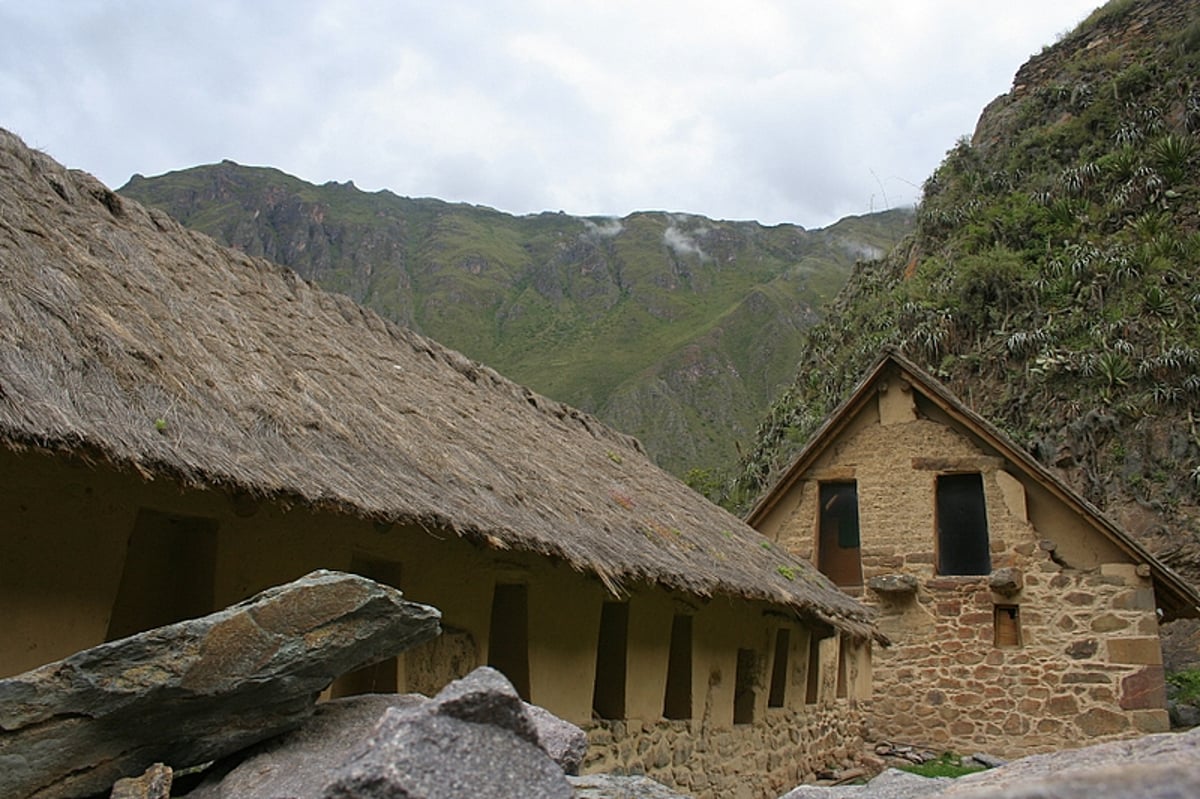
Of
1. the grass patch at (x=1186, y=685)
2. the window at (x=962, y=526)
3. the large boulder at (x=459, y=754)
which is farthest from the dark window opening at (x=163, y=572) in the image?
the grass patch at (x=1186, y=685)

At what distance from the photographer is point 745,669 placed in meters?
9.15

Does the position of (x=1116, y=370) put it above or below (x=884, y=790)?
above

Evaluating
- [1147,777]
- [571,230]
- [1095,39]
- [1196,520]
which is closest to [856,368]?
[1196,520]

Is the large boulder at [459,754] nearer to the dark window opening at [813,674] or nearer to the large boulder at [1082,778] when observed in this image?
the large boulder at [1082,778]

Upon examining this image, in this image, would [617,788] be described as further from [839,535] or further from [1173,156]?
[1173,156]

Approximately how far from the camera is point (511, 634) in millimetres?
6180

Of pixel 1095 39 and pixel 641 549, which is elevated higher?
pixel 1095 39

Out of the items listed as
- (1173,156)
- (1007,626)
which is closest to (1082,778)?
(1007,626)

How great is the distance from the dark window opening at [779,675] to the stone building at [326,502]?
3cm

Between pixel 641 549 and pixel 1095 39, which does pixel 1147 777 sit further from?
pixel 1095 39

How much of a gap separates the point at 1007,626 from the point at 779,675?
13.7 feet

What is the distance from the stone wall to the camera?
268 inches

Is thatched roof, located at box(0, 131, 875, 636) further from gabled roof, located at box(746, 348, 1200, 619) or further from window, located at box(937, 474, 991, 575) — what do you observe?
gabled roof, located at box(746, 348, 1200, 619)

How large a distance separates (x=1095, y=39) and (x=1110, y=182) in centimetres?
907
